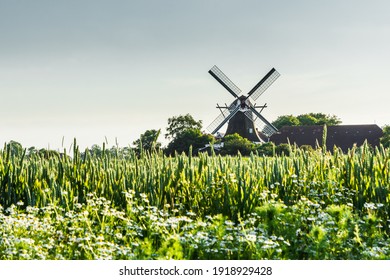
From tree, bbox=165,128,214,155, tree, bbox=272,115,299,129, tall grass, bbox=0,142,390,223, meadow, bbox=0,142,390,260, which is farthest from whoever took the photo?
tree, bbox=272,115,299,129

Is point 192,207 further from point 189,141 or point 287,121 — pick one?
point 287,121

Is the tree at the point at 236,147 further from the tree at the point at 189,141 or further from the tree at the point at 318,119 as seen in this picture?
the tree at the point at 318,119

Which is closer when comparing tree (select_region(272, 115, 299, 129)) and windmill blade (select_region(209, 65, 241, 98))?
windmill blade (select_region(209, 65, 241, 98))

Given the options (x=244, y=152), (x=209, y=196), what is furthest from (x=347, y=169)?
(x=244, y=152)

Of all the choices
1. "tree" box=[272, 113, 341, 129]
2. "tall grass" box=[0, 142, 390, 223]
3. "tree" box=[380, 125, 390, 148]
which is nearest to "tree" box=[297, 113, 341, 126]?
"tree" box=[272, 113, 341, 129]

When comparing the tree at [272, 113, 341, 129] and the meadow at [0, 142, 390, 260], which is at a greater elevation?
the tree at [272, 113, 341, 129]

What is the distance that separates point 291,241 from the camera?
6.32m

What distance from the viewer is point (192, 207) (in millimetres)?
7812

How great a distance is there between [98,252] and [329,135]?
187ft

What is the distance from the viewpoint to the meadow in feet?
19.4

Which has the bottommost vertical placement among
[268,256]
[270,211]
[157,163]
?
[268,256]

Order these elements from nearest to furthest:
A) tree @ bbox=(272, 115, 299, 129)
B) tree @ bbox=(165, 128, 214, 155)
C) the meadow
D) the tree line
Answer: the meadow → the tree line → tree @ bbox=(165, 128, 214, 155) → tree @ bbox=(272, 115, 299, 129)

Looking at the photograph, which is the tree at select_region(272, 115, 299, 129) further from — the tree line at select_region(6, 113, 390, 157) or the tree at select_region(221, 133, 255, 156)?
the tree at select_region(221, 133, 255, 156)

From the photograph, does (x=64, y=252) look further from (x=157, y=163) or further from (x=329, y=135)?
(x=329, y=135)
